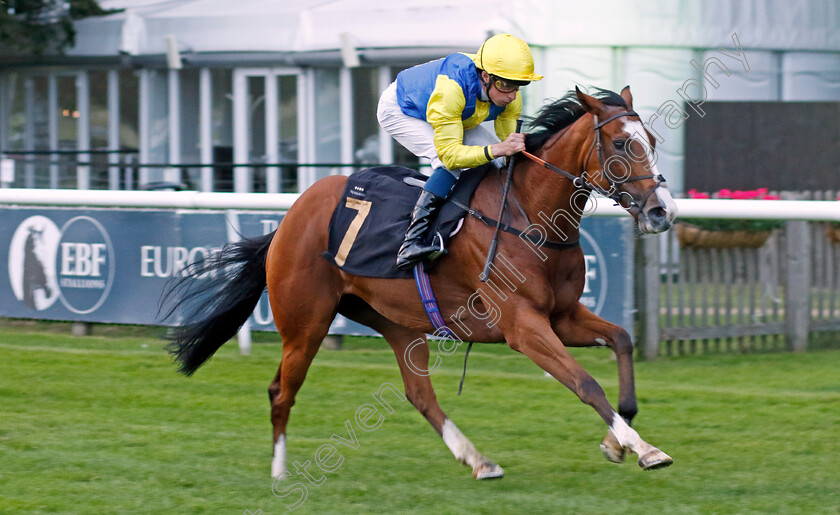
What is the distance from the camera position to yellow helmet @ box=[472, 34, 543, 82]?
13.0 feet

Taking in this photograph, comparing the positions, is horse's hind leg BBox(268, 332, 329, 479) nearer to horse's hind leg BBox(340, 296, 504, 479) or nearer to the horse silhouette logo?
horse's hind leg BBox(340, 296, 504, 479)

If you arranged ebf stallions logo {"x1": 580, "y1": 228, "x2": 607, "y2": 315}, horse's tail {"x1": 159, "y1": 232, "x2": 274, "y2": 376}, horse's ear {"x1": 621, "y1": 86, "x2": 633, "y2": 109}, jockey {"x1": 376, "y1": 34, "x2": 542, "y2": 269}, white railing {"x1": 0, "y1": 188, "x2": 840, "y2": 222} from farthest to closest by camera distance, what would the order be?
ebf stallions logo {"x1": 580, "y1": 228, "x2": 607, "y2": 315} < white railing {"x1": 0, "y1": 188, "x2": 840, "y2": 222} < horse's tail {"x1": 159, "y1": 232, "x2": 274, "y2": 376} < jockey {"x1": 376, "y1": 34, "x2": 542, "y2": 269} < horse's ear {"x1": 621, "y1": 86, "x2": 633, "y2": 109}

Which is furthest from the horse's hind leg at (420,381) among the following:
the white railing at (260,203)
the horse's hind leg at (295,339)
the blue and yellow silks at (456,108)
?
the white railing at (260,203)

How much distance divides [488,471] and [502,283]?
739 millimetres

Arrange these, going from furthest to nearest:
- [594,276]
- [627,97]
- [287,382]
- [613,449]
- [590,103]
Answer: [594,276]
[287,382]
[627,97]
[590,103]
[613,449]

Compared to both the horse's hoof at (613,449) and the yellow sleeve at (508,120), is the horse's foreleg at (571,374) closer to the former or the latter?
the horse's hoof at (613,449)

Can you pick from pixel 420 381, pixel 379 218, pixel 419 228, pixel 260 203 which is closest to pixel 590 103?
pixel 419 228

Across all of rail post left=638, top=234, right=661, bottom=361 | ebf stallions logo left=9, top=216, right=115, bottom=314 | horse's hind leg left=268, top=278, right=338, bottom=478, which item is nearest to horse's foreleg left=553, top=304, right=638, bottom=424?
horse's hind leg left=268, top=278, right=338, bottom=478

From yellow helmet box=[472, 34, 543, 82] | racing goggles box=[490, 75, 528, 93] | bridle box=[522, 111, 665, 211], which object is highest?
yellow helmet box=[472, 34, 543, 82]

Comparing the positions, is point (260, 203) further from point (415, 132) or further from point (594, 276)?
point (415, 132)

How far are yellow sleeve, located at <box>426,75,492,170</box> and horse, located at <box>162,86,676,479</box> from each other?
0.71 ft

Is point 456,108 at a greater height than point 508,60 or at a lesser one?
lesser

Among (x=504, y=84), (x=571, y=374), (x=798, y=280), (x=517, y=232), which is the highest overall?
(x=504, y=84)

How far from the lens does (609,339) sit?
3945mm
